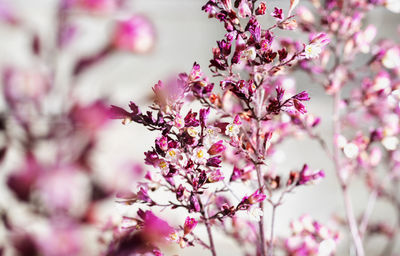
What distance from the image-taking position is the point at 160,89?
19.7 inches

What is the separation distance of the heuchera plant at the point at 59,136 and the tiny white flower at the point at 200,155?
0.60 feet

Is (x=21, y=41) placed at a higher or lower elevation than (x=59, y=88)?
higher

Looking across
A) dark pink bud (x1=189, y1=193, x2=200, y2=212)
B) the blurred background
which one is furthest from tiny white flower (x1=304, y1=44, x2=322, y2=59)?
the blurred background

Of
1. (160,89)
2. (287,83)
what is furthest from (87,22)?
(160,89)

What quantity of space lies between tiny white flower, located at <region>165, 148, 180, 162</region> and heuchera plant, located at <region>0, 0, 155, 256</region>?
17 centimetres

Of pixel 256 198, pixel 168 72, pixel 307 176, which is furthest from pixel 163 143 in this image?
pixel 168 72

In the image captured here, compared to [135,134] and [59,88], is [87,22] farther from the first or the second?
[59,88]

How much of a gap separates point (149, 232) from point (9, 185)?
120 mm

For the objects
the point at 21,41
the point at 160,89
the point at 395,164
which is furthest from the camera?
the point at 21,41

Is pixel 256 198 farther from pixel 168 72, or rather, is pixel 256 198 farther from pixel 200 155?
pixel 168 72

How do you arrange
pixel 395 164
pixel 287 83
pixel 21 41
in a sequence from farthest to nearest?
pixel 21 41
pixel 395 164
pixel 287 83

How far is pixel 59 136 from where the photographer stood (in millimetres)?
313

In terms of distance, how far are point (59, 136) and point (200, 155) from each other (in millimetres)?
227

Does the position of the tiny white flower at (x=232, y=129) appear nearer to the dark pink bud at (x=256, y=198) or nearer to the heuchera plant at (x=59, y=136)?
the dark pink bud at (x=256, y=198)
